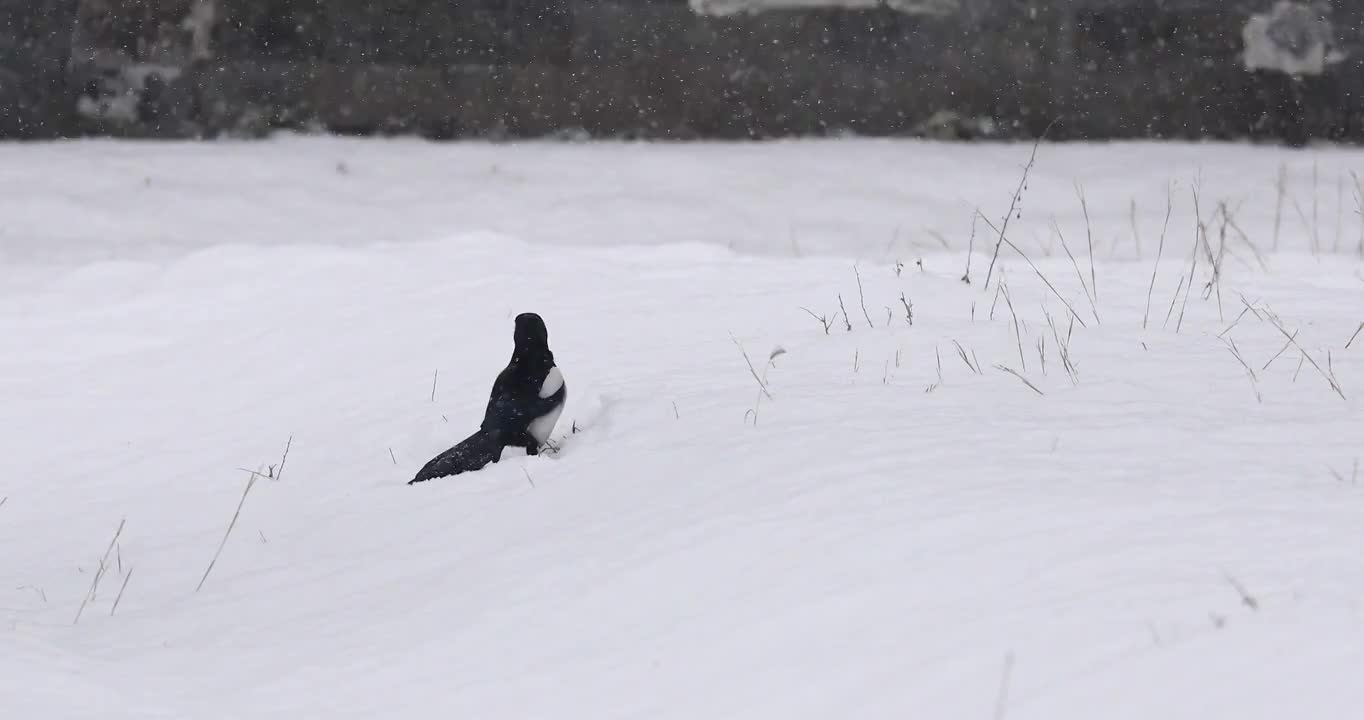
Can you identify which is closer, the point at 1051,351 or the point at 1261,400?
the point at 1261,400

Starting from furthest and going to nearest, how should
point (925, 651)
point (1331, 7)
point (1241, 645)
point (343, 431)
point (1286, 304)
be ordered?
point (1331, 7) → point (1286, 304) → point (343, 431) → point (925, 651) → point (1241, 645)

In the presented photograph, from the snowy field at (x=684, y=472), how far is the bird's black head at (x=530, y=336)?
0.88 feet

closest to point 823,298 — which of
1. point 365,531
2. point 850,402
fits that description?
point 850,402

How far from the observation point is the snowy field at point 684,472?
1.91m

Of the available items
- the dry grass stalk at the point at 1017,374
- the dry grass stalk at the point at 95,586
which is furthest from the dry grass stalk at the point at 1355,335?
the dry grass stalk at the point at 1017,374

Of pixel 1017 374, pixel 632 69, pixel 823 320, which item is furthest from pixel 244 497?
pixel 632 69

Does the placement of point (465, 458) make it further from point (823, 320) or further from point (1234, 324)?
point (1234, 324)

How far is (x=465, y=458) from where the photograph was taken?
3.38 m

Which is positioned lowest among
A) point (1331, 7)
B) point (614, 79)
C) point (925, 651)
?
point (925, 651)

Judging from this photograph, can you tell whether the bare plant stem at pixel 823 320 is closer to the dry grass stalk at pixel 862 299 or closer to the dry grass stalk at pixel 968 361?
the dry grass stalk at pixel 862 299

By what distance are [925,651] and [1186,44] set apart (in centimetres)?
699

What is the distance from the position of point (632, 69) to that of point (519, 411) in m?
4.84

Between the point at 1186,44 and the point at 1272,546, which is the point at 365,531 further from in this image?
the point at 1186,44

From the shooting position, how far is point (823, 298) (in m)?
4.85
